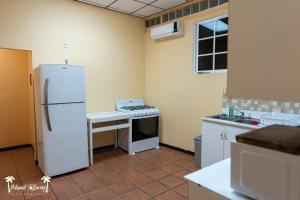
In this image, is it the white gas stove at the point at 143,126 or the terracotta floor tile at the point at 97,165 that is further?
the white gas stove at the point at 143,126

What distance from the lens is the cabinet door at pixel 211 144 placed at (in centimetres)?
286

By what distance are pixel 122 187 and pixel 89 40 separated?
105 inches

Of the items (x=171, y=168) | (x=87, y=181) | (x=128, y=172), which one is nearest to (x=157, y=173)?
(x=171, y=168)

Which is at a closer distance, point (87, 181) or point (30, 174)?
point (87, 181)

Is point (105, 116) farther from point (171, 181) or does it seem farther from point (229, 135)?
point (229, 135)

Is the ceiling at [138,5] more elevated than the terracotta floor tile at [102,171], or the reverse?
the ceiling at [138,5]

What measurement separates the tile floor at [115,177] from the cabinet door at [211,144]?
37 centimetres

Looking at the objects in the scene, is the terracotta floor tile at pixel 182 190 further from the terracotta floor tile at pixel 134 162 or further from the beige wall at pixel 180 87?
the beige wall at pixel 180 87

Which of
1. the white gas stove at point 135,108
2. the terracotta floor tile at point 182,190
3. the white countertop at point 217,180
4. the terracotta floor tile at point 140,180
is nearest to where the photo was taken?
the white countertop at point 217,180

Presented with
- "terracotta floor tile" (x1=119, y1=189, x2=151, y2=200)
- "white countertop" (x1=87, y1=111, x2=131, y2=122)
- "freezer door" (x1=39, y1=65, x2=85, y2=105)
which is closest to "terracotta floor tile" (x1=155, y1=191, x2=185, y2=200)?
"terracotta floor tile" (x1=119, y1=189, x2=151, y2=200)

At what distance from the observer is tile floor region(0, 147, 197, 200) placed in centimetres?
253

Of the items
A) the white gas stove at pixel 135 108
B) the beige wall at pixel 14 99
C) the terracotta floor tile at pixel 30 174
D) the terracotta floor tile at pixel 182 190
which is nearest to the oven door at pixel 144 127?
the white gas stove at pixel 135 108

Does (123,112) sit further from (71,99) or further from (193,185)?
(193,185)

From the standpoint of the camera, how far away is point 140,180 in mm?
2914
